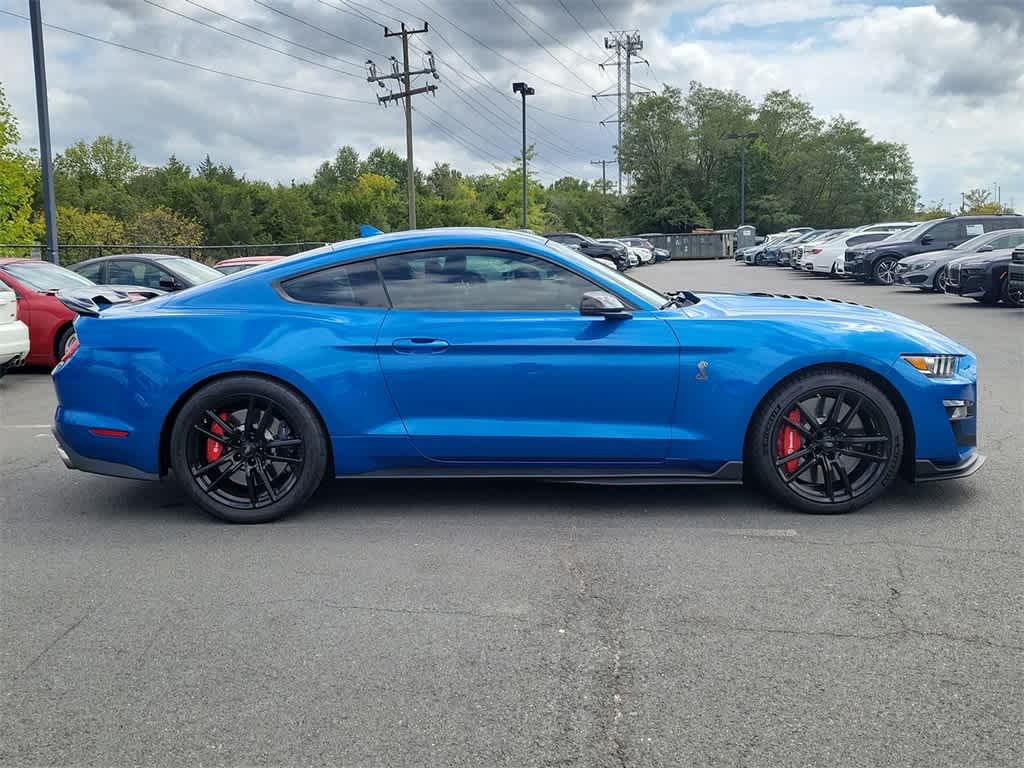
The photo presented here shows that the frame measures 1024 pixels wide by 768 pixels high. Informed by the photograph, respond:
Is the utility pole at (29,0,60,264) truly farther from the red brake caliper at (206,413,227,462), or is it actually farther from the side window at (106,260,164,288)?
the red brake caliper at (206,413,227,462)

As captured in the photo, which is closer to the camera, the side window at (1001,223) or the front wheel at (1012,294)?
the front wheel at (1012,294)

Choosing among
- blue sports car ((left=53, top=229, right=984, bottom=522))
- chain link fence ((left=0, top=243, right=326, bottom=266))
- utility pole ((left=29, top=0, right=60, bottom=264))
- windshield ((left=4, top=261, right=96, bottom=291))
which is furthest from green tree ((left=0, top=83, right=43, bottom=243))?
blue sports car ((left=53, top=229, right=984, bottom=522))

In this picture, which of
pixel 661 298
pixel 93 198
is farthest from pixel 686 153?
pixel 661 298

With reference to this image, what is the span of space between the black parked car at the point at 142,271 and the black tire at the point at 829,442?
11232 millimetres

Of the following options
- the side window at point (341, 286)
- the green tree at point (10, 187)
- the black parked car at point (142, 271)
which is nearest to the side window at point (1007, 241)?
the black parked car at point (142, 271)

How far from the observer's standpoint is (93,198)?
237 ft

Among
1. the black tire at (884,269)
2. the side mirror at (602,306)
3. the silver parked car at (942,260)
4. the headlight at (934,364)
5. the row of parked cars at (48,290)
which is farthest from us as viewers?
the black tire at (884,269)

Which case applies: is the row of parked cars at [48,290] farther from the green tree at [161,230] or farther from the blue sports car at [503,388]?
the green tree at [161,230]

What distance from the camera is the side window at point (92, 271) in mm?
14984

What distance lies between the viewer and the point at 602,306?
4.88 meters

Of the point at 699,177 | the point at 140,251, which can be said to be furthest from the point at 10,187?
the point at 699,177

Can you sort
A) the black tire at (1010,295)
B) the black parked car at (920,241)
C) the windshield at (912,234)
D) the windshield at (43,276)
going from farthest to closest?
the windshield at (912,234) → the black parked car at (920,241) → the black tire at (1010,295) → the windshield at (43,276)

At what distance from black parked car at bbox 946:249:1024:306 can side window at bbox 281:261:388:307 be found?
1563 cm

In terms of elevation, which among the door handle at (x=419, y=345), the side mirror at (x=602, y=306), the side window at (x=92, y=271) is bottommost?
the door handle at (x=419, y=345)
